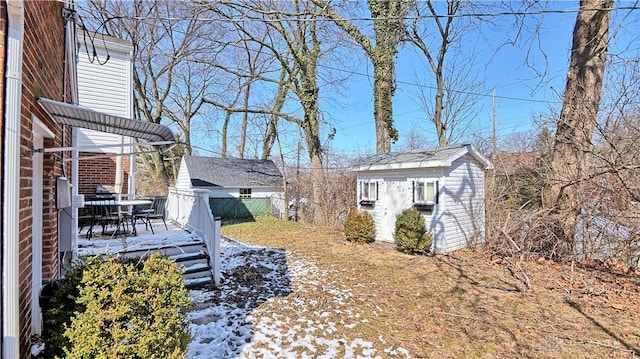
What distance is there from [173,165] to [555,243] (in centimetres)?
2292

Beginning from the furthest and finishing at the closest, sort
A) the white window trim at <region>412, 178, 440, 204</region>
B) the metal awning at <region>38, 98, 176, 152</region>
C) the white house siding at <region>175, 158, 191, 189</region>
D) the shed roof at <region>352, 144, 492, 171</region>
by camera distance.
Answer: the white house siding at <region>175, 158, 191, 189</region> < the white window trim at <region>412, 178, 440, 204</region> < the shed roof at <region>352, 144, 492, 171</region> < the metal awning at <region>38, 98, 176, 152</region>

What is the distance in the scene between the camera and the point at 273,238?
11.6 m

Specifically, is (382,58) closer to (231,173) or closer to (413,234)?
(413,234)

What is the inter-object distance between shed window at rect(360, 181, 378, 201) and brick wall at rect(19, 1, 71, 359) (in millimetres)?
9101

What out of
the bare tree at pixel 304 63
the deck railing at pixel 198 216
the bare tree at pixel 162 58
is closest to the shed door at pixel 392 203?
the bare tree at pixel 304 63

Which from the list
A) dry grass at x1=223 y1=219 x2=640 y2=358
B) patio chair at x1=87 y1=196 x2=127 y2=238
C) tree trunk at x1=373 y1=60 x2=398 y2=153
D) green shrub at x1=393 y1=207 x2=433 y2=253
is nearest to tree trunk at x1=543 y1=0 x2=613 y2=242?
dry grass at x1=223 y1=219 x2=640 y2=358

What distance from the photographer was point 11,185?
1875 millimetres

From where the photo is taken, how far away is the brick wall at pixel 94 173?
28.2ft

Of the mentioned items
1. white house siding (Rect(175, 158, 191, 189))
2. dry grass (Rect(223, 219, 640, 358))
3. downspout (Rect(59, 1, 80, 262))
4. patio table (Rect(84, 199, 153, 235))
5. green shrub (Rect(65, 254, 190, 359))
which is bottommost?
dry grass (Rect(223, 219, 640, 358))

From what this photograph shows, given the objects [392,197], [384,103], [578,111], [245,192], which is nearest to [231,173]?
[245,192]

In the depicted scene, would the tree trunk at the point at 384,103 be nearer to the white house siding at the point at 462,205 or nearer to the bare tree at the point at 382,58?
the bare tree at the point at 382,58

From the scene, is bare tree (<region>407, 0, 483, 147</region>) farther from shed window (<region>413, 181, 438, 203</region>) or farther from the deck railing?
the deck railing

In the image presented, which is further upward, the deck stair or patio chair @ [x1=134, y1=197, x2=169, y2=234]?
patio chair @ [x1=134, y1=197, x2=169, y2=234]

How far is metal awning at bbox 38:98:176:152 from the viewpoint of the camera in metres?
2.94
